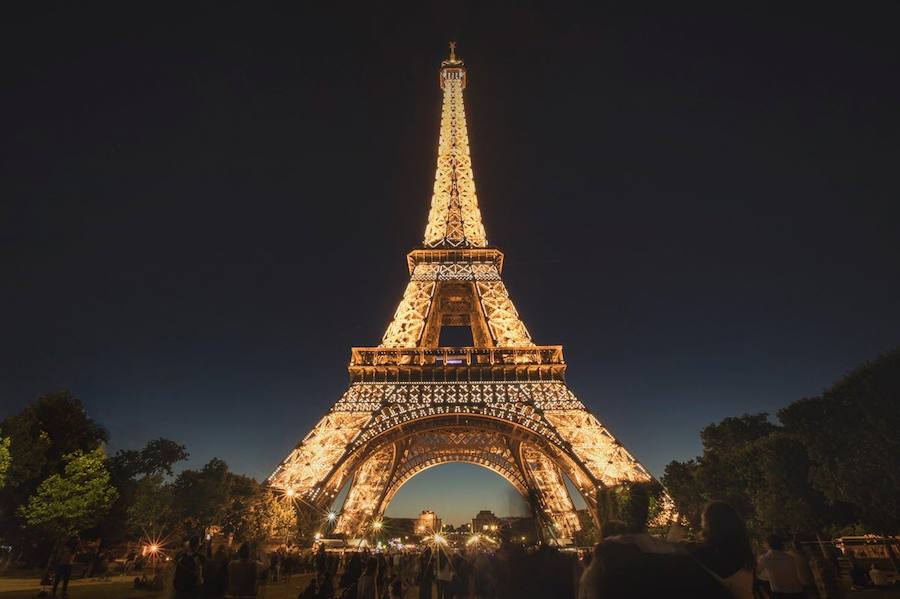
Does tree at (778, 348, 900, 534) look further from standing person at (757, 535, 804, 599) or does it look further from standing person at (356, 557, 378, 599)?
standing person at (356, 557, 378, 599)

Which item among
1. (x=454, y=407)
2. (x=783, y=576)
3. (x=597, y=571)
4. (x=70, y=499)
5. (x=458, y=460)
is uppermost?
(x=454, y=407)

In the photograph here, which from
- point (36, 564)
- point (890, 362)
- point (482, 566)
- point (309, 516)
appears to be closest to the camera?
point (482, 566)

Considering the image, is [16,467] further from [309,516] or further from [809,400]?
[809,400]

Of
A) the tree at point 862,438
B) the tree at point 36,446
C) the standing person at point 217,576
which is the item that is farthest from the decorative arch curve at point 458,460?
the standing person at point 217,576

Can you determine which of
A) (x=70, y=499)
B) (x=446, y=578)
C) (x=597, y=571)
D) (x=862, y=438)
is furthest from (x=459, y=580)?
(x=70, y=499)

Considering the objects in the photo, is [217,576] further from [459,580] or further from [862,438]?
[862,438]

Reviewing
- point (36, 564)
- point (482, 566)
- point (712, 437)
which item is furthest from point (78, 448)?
point (712, 437)

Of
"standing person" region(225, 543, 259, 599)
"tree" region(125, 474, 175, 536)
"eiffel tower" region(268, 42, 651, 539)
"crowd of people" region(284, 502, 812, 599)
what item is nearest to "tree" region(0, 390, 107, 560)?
"tree" region(125, 474, 175, 536)
